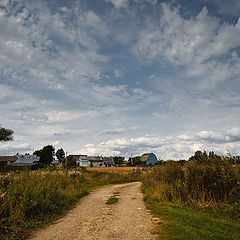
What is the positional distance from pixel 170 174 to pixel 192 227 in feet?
25.1

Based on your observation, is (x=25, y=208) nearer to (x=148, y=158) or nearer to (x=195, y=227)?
(x=195, y=227)

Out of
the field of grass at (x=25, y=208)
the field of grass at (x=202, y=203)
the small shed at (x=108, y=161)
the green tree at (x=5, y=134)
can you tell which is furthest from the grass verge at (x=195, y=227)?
the small shed at (x=108, y=161)

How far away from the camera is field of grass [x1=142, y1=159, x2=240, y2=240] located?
20.6 feet

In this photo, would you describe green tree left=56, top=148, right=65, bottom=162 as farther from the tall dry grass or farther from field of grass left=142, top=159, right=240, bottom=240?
the tall dry grass

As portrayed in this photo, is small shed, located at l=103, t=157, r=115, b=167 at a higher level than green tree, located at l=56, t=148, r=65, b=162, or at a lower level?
lower

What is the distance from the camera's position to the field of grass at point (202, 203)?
6.28m

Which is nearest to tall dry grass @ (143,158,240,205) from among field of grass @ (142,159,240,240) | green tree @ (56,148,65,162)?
field of grass @ (142,159,240,240)

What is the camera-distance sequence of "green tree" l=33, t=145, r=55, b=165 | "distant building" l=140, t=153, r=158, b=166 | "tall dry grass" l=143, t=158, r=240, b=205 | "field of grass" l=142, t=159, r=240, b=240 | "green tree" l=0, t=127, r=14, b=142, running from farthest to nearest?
"green tree" l=33, t=145, r=55, b=165 → "distant building" l=140, t=153, r=158, b=166 → "green tree" l=0, t=127, r=14, b=142 → "tall dry grass" l=143, t=158, r=240, b=205 → "field of grass" l=142, t=159, r=240, b=240

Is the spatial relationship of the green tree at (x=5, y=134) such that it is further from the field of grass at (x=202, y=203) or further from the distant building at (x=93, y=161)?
the field of grass at (x=202, y=203)

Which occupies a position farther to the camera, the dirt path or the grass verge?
the dirt path

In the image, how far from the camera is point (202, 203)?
9.71 meters

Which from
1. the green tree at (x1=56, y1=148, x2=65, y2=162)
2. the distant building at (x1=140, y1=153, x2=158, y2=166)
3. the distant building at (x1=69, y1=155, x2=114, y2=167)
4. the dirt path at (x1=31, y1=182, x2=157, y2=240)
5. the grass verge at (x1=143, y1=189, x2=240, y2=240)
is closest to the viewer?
the grass verge at (x1=143, y1=189, x2=240, y2=240)

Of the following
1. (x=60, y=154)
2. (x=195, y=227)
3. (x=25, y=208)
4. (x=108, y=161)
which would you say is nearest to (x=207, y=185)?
(x=195, y=227)

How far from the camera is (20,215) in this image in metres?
7.41
